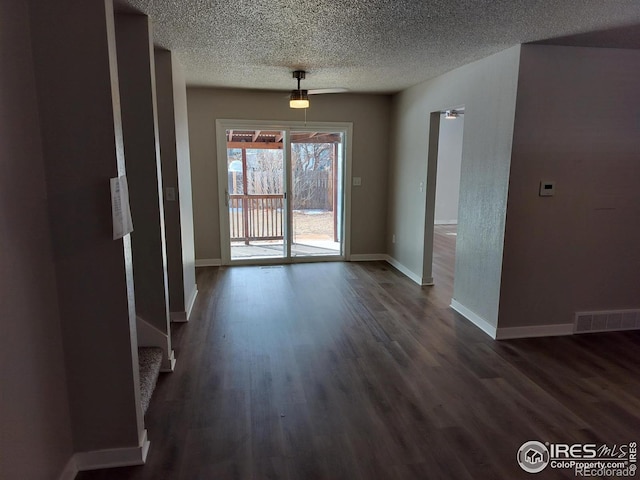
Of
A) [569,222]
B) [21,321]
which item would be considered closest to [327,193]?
[569,222]

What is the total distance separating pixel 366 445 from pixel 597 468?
1.10 metres

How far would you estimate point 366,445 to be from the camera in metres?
2.08

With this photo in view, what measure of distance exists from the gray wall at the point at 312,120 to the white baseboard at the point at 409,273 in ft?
1.09

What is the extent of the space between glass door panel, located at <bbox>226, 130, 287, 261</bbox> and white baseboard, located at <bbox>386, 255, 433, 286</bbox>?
60.9 inches

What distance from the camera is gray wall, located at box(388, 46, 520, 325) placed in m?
3.21

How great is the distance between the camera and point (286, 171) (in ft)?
18.4

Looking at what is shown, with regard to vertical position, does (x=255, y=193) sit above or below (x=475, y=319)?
above

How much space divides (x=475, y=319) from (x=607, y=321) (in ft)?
3.54

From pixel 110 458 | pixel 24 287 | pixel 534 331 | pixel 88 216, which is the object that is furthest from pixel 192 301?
pixel 534 331

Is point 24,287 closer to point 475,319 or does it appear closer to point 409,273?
point 475,319

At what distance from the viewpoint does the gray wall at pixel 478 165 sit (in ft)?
10.5

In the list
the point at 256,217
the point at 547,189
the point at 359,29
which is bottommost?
the point at 256,217

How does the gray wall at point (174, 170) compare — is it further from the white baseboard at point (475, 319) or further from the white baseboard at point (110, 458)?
the white baseboard at point (475, 319)

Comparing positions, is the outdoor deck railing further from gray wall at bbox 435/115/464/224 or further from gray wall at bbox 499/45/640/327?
gray wall at bbox 435/115/464/224
